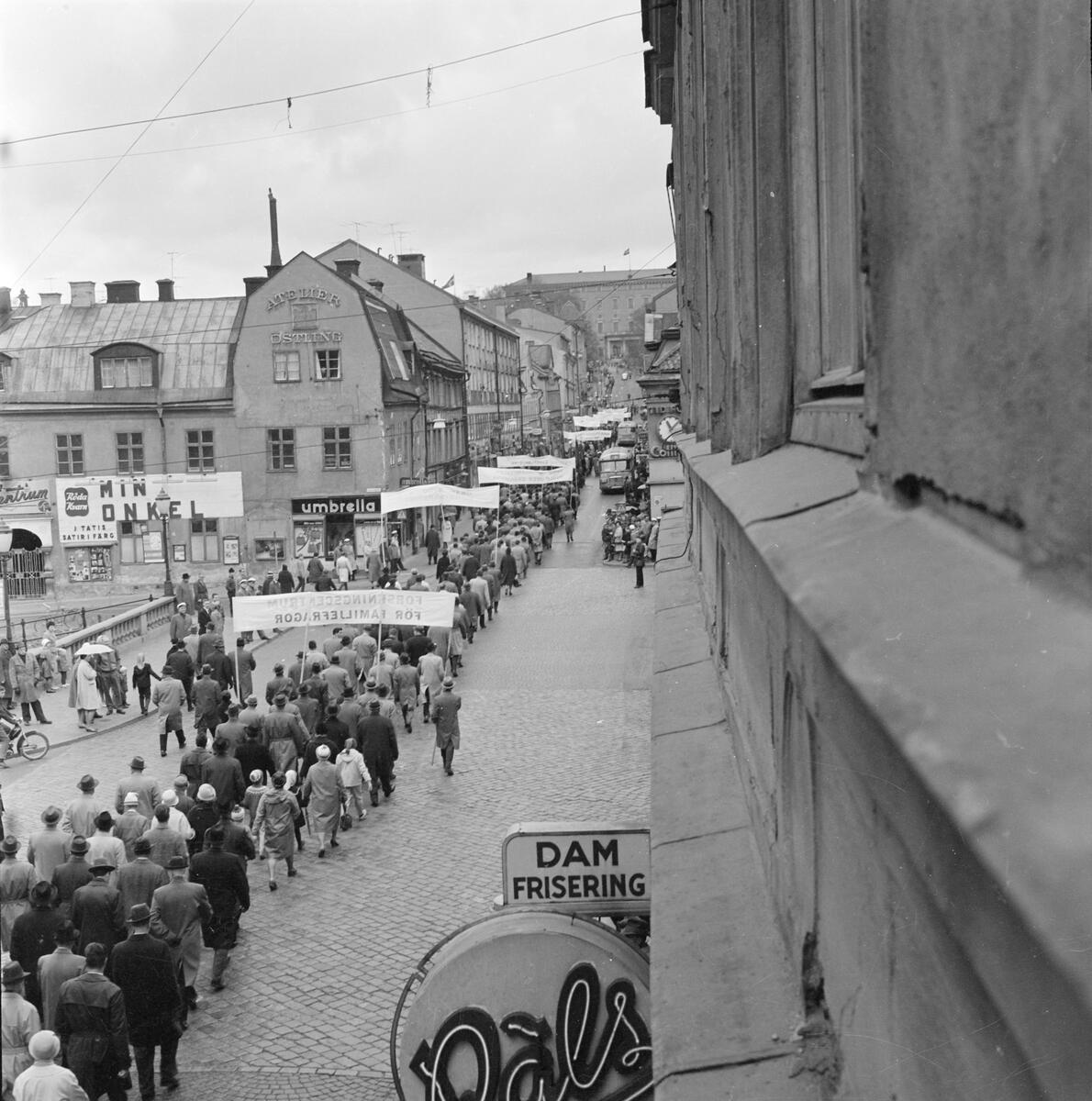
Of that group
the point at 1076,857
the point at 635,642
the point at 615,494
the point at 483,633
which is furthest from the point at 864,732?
the point at 615,494

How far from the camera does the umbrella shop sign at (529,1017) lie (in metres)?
6.09

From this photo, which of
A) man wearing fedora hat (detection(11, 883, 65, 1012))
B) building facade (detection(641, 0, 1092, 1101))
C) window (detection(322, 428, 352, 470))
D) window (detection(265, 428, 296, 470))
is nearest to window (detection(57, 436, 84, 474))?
window (detection(265, 428, 296, 470))

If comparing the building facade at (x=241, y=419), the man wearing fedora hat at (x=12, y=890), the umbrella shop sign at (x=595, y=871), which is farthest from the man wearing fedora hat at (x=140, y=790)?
the building facade at (x=241, y=419)

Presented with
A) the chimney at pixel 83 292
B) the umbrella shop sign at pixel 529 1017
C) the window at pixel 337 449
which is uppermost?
the chimney at pixel 83 292

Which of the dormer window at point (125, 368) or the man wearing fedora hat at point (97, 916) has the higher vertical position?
the dormer window at point (125, 368)

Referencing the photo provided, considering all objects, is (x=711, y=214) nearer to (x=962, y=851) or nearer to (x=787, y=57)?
(x=787, y=57)

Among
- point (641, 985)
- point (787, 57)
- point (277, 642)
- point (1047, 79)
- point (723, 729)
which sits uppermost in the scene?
point (787, 57)

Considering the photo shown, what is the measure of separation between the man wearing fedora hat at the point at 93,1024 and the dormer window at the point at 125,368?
4037 centimetres

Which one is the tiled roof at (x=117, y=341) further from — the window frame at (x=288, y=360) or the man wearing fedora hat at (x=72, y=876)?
the man wearing fedora hat at (x=72, y=876)

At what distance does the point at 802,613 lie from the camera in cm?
158

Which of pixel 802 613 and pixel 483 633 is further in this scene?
pixel 483 633

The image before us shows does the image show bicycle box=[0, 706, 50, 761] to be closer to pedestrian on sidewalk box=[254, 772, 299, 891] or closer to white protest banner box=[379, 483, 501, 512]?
pedestrian on sidewalk box=[254, 772, 299, 891]

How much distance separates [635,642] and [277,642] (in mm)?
7885

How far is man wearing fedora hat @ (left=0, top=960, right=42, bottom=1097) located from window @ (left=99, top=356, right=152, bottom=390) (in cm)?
4048
